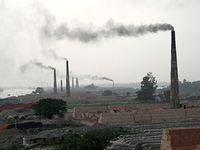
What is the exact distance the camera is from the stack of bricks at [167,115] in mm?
27984

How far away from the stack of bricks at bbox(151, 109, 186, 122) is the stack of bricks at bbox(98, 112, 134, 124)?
2.61m

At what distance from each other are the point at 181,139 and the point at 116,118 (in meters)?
12.6

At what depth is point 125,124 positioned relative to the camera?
87.7 ft

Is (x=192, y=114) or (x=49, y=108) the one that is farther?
(x=49, y=108)

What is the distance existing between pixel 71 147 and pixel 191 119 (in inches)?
775

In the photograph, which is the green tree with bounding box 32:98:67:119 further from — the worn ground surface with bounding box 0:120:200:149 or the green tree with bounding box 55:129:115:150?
the green tree with bounding box 55:129:115:150

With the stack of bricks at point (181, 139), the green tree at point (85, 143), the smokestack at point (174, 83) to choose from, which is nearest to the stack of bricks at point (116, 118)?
the smokestack at point (174, 83)

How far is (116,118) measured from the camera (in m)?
27.1

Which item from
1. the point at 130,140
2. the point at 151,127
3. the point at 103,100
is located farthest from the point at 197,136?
the point at 103,100

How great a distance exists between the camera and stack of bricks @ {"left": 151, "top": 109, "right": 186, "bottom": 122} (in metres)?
28.0

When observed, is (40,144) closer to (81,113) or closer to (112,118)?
(112,118)

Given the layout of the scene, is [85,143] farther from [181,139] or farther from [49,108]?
[49,108]

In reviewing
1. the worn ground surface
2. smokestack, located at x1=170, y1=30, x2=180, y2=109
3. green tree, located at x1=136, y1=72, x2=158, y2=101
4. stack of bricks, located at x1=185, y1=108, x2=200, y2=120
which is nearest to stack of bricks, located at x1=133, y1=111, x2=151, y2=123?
the worn ground surface

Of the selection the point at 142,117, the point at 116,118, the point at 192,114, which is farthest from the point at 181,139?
the point at 192,114
